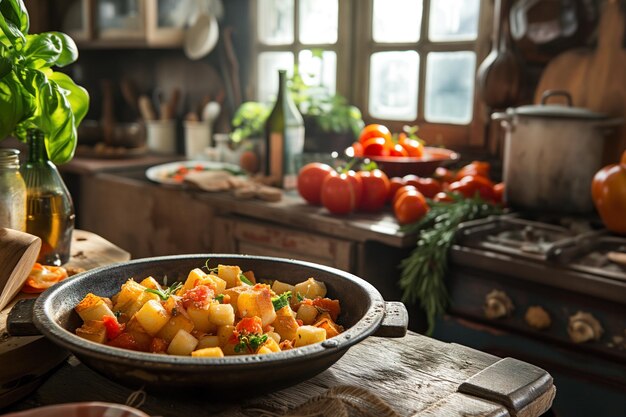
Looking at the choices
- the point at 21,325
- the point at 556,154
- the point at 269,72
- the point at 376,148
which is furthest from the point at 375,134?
the point at 21,325

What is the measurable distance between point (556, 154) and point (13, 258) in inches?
63.5

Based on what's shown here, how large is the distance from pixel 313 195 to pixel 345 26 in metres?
1.08

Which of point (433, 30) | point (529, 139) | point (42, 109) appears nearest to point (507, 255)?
point (529, 139)

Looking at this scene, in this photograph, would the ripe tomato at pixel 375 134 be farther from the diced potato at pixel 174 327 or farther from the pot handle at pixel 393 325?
the diced potato at pixel 174 327

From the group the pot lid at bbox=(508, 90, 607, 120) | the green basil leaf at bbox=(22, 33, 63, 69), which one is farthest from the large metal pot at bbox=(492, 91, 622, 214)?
the green basil leaf at bbox=(22, 33, 63, 69)

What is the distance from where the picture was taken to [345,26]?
10.7ft

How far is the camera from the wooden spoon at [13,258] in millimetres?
1230

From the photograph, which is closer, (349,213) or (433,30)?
(349,213)

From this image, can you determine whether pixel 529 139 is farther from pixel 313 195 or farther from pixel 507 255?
pixel 313 195

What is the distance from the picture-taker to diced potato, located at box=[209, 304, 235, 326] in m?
0.98

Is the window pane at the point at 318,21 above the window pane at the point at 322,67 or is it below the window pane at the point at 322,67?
above

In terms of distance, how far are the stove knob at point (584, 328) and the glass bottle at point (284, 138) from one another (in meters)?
1.34

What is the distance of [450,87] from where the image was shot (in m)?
3.00

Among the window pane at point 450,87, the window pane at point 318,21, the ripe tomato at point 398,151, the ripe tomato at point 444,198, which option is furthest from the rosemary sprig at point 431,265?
the window pane at point 318,21
